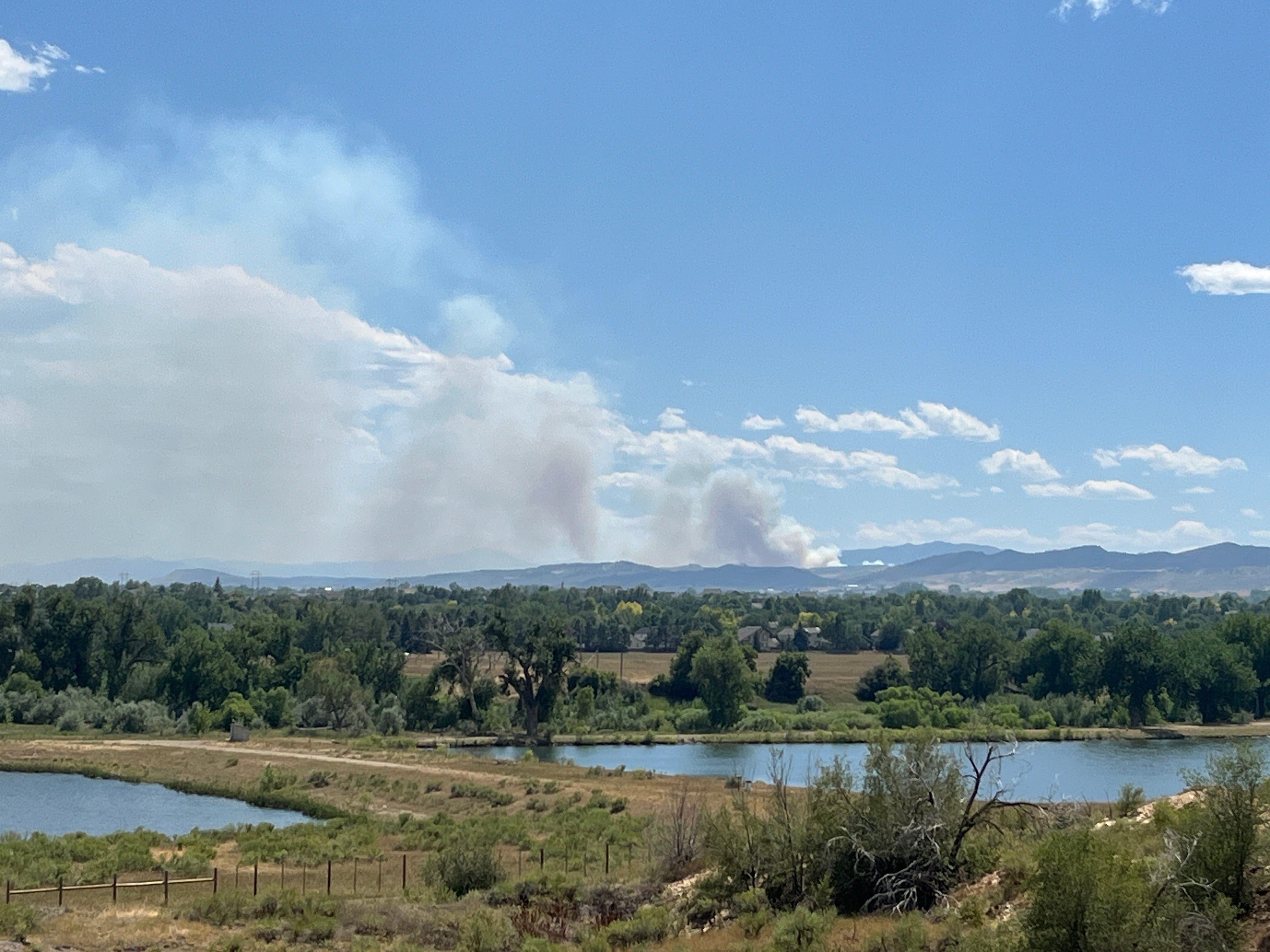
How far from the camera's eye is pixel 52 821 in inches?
2040

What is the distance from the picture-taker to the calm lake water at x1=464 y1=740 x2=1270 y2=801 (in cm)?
6650

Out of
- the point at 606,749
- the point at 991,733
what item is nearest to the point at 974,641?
the point at 606,749

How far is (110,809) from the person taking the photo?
5556 centimetres

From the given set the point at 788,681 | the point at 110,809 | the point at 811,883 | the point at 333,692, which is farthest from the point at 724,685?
the point at 811,883

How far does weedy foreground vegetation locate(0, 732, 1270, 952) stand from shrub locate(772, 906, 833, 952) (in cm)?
5

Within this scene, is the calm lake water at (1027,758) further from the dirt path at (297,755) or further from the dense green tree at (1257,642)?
the dense green tree at (1257,642)

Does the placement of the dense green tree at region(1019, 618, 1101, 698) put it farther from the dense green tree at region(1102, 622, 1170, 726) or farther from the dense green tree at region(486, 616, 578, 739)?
the dense green tree at region(486, 616, 578, 739)

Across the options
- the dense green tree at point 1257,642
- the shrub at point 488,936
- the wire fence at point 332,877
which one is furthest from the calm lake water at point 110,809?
the dense green tree at point 1257,642

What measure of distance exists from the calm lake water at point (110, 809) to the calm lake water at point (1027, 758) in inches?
894

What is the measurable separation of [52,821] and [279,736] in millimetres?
35944

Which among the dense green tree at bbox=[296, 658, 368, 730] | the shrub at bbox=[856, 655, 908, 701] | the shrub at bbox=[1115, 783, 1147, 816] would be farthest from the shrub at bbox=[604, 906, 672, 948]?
the shrub at bbox=[856, 655, 908, 701]

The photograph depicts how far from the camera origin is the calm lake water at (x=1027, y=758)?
6650cm

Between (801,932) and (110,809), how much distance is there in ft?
147

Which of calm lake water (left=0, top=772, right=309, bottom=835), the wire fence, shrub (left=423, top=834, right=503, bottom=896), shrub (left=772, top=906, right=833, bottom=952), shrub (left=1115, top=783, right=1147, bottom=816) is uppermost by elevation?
shrub (left=1115, top=783, right=1147, bottom=816)
